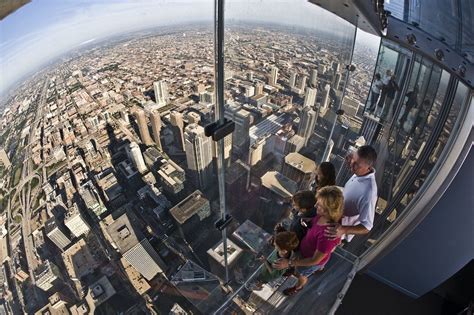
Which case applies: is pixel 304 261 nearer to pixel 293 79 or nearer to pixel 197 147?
pixel 197 147

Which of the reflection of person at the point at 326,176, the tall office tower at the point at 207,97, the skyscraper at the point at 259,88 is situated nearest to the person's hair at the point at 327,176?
the reflection of person at the point at 326,176

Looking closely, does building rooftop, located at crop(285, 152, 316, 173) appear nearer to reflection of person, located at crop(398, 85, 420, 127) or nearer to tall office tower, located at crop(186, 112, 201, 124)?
reflection of person, located at crop(398, 85, 420, 127)

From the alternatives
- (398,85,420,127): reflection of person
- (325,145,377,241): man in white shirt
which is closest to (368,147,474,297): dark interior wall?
(398,85,420,127): reflection of person

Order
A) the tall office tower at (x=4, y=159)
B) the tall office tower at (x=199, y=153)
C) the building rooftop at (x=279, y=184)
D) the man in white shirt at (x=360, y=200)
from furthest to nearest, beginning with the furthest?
the building rooftop at (x=279, y=184)
the man in white shirt at (x=360, y=200)
the tall office tower at (x=199, y=153)
the tall office tower at (x=4, y=159)

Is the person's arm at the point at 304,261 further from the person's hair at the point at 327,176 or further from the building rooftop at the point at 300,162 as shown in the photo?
the building rooftop at the point at 300,162

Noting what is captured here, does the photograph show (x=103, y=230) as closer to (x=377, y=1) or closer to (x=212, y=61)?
(x=212, y=61)

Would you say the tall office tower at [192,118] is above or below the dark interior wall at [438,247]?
above

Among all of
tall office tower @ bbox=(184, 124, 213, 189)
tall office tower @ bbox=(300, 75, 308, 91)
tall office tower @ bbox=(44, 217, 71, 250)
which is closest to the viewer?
tall office tower @ bbox=(44, 217, 71, 250)

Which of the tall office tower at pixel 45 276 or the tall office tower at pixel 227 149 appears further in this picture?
the tall office tower at pixel 227 149
